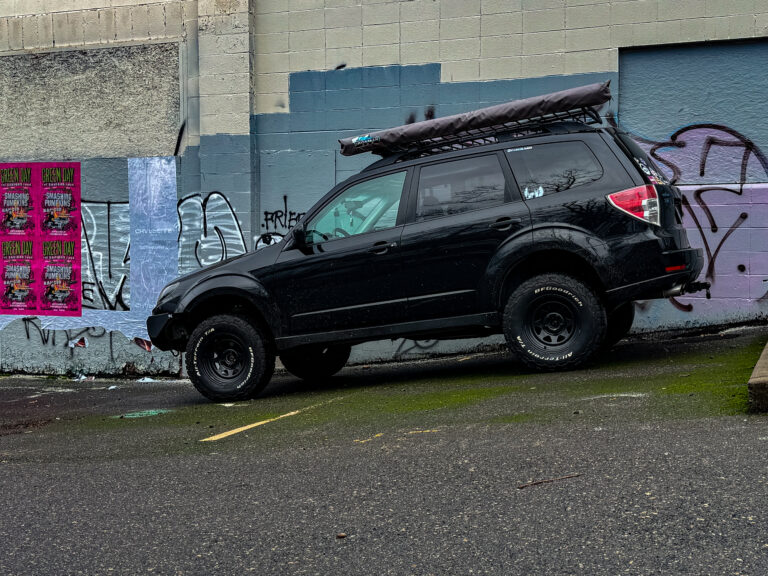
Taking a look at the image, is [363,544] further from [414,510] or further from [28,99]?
[28,99]

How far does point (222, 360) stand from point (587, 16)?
240 inches

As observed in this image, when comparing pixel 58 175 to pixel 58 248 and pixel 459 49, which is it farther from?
pixel 459 49

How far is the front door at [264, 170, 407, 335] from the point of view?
24.9 ft

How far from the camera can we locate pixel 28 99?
42.4 feet

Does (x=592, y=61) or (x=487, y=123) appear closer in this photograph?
(x=487, y=123)

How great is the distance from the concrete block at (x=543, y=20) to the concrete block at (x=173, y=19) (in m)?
4.84

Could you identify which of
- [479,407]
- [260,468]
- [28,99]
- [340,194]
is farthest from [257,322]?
[28,99]

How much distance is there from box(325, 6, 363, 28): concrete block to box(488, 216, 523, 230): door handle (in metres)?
5.24

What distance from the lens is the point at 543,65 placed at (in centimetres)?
1078

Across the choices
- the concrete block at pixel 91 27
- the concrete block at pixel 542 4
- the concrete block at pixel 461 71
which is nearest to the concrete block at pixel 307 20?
the concrete block at pixel 461 71

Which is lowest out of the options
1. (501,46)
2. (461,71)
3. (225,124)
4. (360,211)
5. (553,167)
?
(360,211)

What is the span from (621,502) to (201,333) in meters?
5.09

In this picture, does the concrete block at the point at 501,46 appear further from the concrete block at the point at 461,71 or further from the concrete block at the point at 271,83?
the concrete block at the point at 271,83

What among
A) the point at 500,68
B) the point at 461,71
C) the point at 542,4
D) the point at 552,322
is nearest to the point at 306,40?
the point at 461,71
